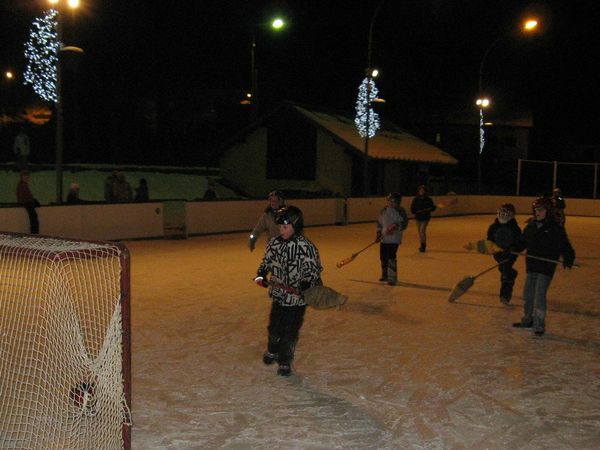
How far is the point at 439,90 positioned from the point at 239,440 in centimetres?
5910

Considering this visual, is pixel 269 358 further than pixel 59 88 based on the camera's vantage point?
No

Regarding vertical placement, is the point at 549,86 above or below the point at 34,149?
above

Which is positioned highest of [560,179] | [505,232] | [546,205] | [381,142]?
[381,142]

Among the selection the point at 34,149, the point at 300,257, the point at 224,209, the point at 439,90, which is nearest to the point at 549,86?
the point at 439,90

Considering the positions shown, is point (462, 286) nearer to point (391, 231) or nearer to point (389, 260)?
point (391, 231)

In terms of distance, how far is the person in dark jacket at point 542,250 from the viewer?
8266mm

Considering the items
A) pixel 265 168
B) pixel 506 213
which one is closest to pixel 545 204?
pixel 506 213

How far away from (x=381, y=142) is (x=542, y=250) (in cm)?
2992

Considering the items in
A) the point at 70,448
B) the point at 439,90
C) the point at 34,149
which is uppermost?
the point at 439,90

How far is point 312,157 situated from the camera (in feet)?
118

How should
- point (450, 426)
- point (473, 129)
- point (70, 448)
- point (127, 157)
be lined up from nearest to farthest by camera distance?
1. point (70, 448)
2. point (450, 426)
3. point (127, 157)
4. point (473, 129)

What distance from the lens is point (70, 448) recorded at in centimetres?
482

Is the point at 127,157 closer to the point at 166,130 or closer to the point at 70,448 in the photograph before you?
the point at 166,130

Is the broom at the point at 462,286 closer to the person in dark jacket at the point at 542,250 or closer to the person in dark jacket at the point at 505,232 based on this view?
the person in dark jacket at the point at 505,232
